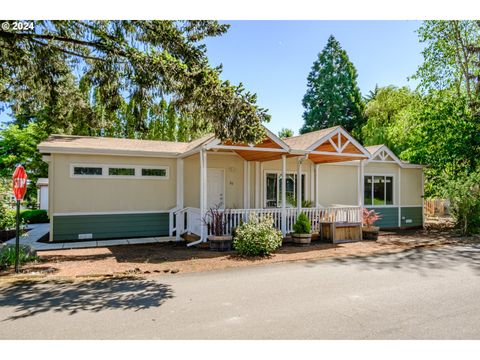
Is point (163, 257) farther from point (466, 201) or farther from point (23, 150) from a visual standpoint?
point (23, 150)

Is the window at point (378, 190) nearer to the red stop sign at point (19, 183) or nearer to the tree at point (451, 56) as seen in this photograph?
the tree at point (451, 56)

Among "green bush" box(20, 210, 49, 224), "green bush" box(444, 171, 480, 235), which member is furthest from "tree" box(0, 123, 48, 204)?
"green bush" box(444, 171, 480, 235)

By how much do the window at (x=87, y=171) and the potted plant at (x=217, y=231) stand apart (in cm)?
397

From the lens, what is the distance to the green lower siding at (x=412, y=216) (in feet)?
48.1

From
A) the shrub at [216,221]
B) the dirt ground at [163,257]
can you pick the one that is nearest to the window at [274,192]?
the dirt ground at [163,257]

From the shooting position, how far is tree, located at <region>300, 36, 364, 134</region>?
1303 inches

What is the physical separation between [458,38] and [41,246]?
69.3ft

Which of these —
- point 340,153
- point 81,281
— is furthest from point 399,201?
point 81,281

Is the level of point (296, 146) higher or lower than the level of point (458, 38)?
lower

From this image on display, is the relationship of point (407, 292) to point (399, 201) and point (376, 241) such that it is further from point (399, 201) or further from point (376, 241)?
point (399, 201)

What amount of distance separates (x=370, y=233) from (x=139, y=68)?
351 inches

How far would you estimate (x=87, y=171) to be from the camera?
34.3 ft

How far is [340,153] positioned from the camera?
34.8 ft

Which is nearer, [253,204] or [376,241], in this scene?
[376,241]
